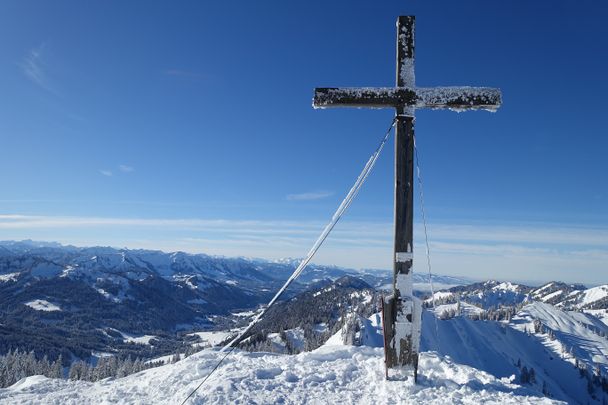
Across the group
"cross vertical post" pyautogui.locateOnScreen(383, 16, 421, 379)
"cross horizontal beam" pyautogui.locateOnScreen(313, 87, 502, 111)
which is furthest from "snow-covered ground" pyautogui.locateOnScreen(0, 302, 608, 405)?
"cross horizontal beam" pyautogui.locateOnScreen(313, 87, 502, 111)

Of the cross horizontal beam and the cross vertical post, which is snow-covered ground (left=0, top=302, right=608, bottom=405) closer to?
the cross vertical post

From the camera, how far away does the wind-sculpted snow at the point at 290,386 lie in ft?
29.5

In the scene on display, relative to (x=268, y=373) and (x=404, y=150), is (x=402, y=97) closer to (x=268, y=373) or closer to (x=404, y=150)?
(x=404, y=150)

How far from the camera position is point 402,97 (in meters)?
8.77

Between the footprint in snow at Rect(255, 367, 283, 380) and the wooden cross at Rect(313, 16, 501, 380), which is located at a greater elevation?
the wooden cross at Rect(313, 16, 501, 380)

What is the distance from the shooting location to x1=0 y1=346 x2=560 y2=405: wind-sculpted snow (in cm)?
898

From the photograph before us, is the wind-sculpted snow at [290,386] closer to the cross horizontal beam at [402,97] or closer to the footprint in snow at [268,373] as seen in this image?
the footprint in snow at [268,373]

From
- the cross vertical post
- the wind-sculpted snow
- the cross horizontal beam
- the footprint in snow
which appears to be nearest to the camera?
the cross vertical post

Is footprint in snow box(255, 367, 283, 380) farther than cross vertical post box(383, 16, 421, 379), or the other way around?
footprint in snow box(255, 367, 283, 380)

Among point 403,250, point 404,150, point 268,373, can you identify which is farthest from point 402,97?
point 268,373

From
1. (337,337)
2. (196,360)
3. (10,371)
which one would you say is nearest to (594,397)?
(337,337)

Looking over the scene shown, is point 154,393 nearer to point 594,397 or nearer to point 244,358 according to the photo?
point 244,358

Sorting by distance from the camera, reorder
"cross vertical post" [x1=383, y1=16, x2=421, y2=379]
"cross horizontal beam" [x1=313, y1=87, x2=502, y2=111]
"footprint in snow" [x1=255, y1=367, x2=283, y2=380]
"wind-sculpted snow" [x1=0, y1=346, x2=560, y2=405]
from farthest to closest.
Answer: "footprint in snow" [x1=255, y1=367, x2=283, y2=380], "wind-sculpted snow" [x1=0, y1=346, x2=560, y2=405], "cross horizontal beam" [x1=313, y1=87, x2=502, y2=111], "cross vertical post" [x1=383, y1=16, x2=421, y2=379]

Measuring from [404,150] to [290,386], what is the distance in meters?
5.94
